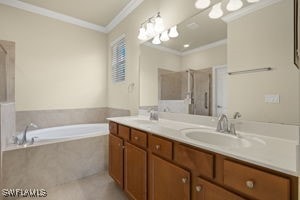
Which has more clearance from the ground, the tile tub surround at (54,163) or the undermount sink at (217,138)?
the undermount sink at (217,138)

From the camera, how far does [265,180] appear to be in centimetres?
71

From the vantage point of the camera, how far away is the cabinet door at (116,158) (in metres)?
1.90

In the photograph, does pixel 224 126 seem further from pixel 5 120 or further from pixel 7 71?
pixel 7 71

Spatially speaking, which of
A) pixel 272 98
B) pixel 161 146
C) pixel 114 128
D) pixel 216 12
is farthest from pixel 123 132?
pixel 216 12

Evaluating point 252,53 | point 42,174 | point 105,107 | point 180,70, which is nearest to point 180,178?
point 252,53

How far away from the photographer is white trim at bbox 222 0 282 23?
3.97 feet

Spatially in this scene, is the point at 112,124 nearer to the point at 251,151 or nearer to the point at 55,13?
the point at 251,151

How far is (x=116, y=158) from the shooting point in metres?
2.01

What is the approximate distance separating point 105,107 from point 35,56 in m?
1.56

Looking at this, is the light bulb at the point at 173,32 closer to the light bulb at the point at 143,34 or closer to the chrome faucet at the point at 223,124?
the light bulb at the point at 143,34

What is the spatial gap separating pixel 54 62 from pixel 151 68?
1.88 meters

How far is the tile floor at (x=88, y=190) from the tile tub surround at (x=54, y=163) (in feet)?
0.37

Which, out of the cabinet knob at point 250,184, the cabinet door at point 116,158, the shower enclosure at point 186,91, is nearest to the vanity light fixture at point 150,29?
the shower enclosure at point 186,91

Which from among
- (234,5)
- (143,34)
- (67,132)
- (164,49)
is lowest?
(67,132)
